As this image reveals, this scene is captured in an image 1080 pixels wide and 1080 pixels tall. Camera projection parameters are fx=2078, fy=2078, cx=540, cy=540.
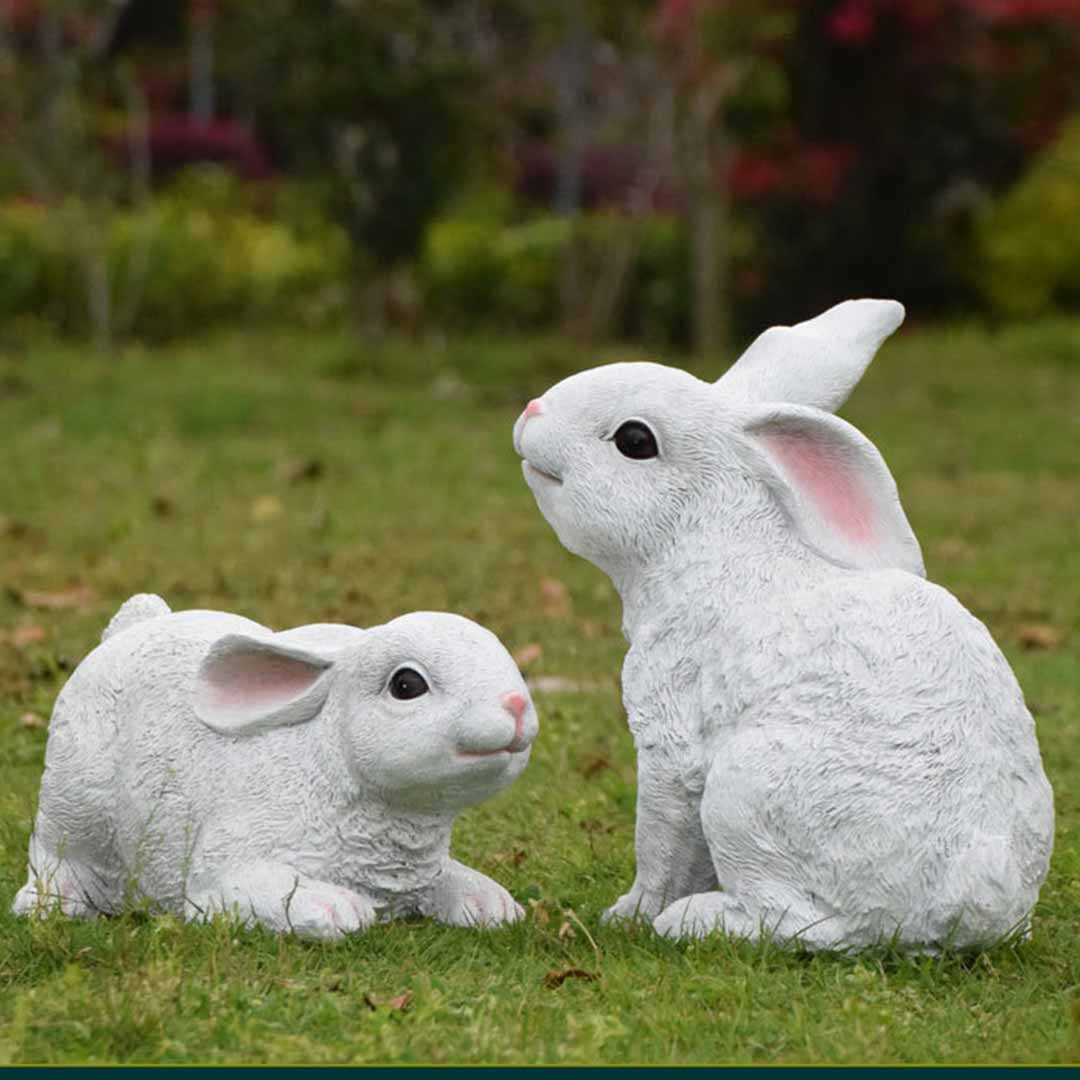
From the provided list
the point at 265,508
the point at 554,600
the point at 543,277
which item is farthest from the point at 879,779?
the point at 543,277

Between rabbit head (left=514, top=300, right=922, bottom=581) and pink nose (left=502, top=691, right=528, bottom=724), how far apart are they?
417 mm

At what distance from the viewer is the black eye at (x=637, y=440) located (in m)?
4.32

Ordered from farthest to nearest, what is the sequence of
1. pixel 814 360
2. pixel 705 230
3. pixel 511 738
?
pixel 705 230 < pixel 814 360 < pixel 511 738

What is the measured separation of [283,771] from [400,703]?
0.34 m

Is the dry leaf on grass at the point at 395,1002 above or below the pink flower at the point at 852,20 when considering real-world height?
below

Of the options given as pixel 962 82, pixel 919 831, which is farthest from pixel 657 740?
pixel 962 82

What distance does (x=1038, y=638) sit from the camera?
8141mm

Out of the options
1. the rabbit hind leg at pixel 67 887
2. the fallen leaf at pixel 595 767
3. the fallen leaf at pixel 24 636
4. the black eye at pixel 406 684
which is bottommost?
the fallen leaf at pixel 24 636

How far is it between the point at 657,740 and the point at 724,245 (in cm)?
1405

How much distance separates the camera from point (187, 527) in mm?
9938

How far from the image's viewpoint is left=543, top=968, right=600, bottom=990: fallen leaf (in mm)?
3943

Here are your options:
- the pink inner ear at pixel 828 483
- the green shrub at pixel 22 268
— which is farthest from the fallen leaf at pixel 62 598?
the green shrub at pixel 22 268

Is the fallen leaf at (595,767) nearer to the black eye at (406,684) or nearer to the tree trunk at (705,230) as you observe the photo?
the black eye at (406,684)

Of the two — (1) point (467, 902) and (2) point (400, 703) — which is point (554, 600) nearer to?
(1) point (467, 902)
